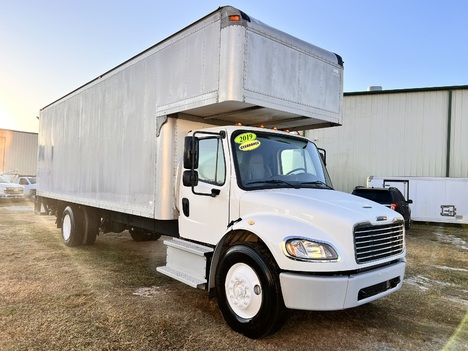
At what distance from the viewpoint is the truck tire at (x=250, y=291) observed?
3.80m

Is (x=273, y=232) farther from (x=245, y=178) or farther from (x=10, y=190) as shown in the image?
(x=10, y=190)

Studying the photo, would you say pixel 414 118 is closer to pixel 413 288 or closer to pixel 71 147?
pixel 413 288

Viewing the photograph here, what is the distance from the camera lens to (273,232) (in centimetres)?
389

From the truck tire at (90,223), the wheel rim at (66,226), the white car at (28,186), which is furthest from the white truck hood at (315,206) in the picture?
the white car at (28,186)

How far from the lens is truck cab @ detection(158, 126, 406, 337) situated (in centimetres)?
366

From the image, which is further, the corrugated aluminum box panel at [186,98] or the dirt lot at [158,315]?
the corrugated aluminum box panel at [186,98]

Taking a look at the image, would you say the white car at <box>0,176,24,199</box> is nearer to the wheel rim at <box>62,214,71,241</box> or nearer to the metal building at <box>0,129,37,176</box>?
the metal building at <box>0,129,37,176</box>

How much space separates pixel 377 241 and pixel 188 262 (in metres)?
2.43

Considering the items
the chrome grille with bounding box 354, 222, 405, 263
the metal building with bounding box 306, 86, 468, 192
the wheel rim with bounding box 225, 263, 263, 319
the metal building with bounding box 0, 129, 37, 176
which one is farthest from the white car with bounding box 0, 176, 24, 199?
the chrome grille with bounding box 354, 222, 405, 263

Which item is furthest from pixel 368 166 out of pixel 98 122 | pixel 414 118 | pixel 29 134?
pixel 29 134

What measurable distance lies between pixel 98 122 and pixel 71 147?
1.71 meters

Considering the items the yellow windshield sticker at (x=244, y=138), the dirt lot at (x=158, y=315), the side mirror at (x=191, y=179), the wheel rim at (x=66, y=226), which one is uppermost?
the yellow windshield sticker at (x=244, y=138)

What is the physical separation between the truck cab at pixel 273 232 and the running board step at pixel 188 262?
0.7 inches

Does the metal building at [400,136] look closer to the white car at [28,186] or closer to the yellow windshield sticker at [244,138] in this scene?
the yellow windshield sticker at [244,138]
